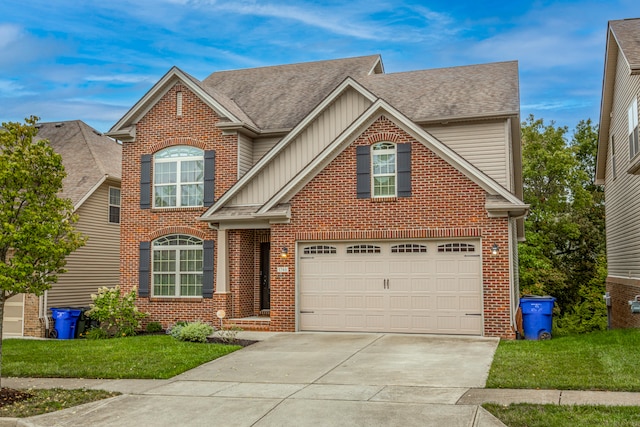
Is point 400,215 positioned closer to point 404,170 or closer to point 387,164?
point 404,170

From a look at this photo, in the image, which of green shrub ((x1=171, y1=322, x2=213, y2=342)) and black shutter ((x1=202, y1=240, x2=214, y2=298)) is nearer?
green shrub ((x1=171, y1=322, x2=213, y2=342))

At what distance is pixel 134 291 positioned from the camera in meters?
18.9

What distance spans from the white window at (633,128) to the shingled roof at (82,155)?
16.4 m

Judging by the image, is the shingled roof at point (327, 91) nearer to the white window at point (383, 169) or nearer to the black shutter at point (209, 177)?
the black shutter at point (209, 177)

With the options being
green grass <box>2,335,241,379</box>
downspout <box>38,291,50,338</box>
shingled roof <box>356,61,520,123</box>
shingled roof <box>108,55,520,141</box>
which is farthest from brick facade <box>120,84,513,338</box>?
shingled roof <box>356,61,520,123</box>

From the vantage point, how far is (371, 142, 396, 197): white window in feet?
53.4

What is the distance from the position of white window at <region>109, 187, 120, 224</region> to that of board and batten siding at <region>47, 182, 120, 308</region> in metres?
0.18

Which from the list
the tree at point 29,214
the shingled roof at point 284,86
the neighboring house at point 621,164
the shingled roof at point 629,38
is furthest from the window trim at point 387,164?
the tree at point 29,214

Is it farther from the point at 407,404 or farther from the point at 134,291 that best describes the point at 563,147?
the point at 407,404

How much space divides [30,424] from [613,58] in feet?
61.2

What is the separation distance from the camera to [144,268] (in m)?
19.6

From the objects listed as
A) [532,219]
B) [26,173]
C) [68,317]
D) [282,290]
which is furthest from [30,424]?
[532,219]

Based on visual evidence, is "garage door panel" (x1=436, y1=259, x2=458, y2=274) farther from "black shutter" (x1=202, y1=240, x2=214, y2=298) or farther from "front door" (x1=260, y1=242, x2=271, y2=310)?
"black shutter" (x1=202, y1=240, x2=214, y2=298)

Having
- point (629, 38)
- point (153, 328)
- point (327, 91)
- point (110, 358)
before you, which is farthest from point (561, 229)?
point (110, 358)
